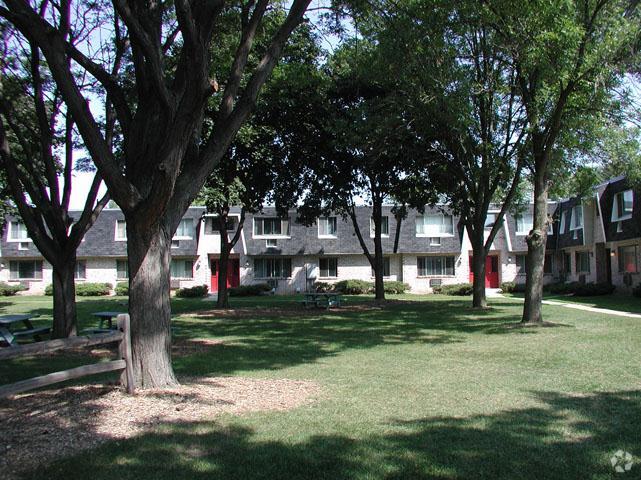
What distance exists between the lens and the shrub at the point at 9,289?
1541 inches

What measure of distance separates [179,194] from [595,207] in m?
30.7

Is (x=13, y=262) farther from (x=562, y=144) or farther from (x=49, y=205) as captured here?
(x=562, y=144)

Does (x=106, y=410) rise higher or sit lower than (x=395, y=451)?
higher

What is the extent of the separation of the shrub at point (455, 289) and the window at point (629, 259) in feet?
29.5

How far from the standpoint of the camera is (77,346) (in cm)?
650

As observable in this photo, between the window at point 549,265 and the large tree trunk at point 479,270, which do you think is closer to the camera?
the large tree trunk at point 479,270

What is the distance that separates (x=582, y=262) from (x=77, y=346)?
1352 inches

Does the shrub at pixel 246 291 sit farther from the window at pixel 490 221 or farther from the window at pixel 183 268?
the window at pixel 490 221

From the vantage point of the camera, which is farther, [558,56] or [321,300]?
[321,300]

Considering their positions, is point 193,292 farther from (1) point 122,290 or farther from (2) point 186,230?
(2) point 186,230

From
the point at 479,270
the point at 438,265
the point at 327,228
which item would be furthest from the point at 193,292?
the point at 479,270

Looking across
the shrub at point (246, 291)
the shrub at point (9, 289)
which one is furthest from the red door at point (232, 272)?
the shrub at point (9, 289)

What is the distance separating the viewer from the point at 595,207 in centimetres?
3266

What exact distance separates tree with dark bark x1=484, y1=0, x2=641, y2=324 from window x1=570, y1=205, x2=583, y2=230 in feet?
67.3
